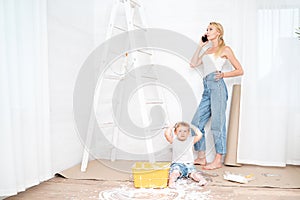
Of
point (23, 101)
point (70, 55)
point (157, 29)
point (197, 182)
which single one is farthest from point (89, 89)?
point (197, 182)

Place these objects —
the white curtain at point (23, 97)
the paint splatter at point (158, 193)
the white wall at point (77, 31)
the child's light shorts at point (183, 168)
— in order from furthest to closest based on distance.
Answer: the white wall at point (77, 31) < the child's light shorts at point (183, 168) < the paint splatter at point (158, 193) < the white curtain at point (23, 97)

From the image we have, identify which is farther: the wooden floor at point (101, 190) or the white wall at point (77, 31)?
the white wall at point (77, 31)

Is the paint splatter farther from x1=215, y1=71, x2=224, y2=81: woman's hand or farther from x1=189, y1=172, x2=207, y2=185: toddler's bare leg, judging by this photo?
x1=215, y1=71, x2=224, y2=81: woman's hand

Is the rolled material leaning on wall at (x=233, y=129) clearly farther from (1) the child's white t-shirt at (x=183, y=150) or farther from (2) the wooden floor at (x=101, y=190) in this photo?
(2) the wooden floor at (x=101, y=190)

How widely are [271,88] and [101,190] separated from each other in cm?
179

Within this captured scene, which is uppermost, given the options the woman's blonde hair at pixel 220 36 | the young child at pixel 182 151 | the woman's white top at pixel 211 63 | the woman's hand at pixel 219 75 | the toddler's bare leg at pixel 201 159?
the woman's blonde hair at pixel 220 36

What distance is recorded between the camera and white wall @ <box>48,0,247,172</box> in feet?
8.48

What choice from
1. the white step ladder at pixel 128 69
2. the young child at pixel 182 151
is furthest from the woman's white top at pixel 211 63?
the young child at pixel 182 151

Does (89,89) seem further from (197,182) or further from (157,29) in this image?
(197,182)

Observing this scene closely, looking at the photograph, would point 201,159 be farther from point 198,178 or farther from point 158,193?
point 158,193

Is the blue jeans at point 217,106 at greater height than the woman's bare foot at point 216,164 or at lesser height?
greater

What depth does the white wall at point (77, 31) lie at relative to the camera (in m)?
2.58

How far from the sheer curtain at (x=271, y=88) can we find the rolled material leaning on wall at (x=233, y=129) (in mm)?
48

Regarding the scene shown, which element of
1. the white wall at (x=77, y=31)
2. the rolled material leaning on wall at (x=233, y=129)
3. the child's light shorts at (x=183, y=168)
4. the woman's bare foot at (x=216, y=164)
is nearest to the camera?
the child's light shorts at (x=183, y=168)
